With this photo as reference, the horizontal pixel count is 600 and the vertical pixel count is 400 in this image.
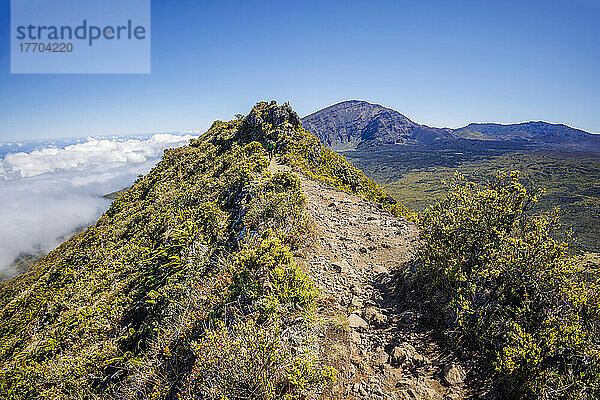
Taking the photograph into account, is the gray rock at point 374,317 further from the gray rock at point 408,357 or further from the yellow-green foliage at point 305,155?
the yellow-green foliage at point 305,155

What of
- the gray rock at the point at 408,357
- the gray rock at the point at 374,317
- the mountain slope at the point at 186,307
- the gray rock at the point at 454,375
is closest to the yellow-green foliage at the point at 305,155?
the mountain slope at the point at 186,307

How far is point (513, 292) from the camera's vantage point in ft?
18.5

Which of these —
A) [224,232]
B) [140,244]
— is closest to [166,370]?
[224,232]

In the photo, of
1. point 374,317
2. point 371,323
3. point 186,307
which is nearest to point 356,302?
point 374,317

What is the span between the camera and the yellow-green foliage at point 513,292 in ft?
14.9

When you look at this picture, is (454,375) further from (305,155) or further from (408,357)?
(305,155)

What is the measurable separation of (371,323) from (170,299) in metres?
6.93

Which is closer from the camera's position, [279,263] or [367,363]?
[367,363]

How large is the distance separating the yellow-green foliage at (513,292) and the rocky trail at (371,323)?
877 millimetres

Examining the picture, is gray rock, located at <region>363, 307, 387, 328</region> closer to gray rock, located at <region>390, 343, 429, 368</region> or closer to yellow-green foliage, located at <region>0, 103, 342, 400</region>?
gray rock, located at <region>390, 343, 429, 368</region>

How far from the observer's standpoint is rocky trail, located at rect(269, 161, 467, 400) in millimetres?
5340

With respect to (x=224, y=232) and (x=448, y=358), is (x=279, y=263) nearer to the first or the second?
(x=448, y=358)

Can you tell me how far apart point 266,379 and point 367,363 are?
110 inches

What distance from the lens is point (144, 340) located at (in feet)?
28.8
